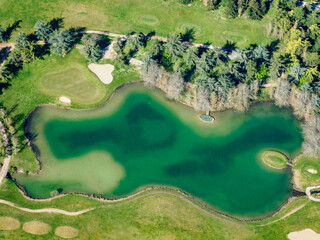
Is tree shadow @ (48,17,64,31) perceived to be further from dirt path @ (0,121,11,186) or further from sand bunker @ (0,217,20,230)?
sand bunker @ (0,217,20,230)

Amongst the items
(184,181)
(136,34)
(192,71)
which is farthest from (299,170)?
(136,34)

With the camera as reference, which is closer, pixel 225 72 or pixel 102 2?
pixel 225 72

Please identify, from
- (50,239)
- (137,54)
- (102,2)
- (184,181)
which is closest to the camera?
(50,239)

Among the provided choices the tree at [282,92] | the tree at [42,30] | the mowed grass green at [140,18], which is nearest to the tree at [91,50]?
the mowed grass green at [140,18]

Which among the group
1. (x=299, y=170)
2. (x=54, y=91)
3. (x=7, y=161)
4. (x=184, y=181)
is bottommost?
(x=7, y=161)

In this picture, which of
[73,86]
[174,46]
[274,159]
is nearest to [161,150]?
[274,159]

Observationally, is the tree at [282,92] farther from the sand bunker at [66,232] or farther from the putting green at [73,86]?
the sand bunker at [66,232]

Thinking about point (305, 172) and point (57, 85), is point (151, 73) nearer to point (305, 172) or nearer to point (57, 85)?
point (57, 85)

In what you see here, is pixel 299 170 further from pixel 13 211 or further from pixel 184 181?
pixel 13 211
